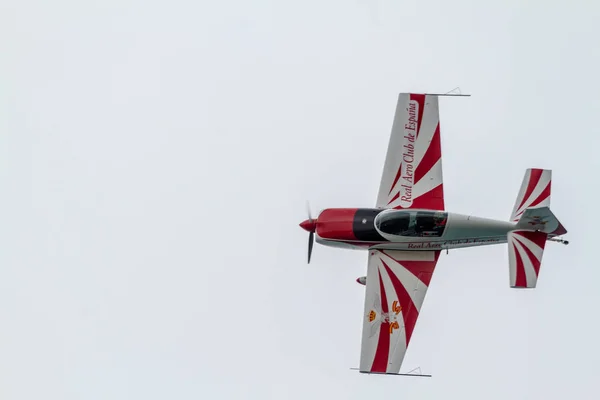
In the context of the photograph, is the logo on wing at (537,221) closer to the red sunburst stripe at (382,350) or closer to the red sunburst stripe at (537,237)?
the red sunburst stripe at (537,237)

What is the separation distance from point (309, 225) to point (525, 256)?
234 inches

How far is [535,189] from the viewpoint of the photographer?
30219 millimetres

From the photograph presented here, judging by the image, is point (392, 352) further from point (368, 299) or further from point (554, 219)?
point (554, 219)

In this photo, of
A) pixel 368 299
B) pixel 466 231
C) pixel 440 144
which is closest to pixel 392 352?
pixel 368 299

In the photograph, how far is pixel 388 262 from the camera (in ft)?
103

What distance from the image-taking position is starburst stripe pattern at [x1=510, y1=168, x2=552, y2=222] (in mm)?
30188

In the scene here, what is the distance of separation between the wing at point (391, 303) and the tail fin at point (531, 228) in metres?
2.44

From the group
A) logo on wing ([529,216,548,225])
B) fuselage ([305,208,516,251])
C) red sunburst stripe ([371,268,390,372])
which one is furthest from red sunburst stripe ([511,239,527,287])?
red sunburst stripe ([371,268,390,372])

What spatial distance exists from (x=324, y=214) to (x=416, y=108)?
149 inches

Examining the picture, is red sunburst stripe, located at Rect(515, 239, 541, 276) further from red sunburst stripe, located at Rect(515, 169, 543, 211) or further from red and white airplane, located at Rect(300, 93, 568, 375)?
red sunburst stripe, located at Rect(515, 169, 543, 211)

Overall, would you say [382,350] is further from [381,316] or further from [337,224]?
[337,224]

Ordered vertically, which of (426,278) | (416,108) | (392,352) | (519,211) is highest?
(416,108)

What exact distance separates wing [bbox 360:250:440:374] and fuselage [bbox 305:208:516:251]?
12.6 inches

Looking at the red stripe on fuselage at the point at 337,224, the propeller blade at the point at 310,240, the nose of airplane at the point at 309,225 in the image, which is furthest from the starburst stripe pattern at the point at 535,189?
the propeller blade at the point at 310,240
